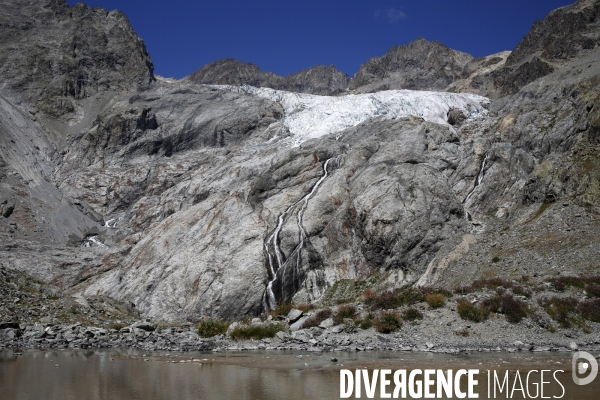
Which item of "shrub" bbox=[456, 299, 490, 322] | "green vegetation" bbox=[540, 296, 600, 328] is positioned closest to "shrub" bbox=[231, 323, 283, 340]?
"shrub" bbox=[456, 299, 490, 322]

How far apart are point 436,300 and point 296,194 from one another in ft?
103

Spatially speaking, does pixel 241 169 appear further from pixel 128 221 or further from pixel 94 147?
pixel 94 147

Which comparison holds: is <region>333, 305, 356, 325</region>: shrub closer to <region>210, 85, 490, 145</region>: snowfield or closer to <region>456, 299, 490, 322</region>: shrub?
<region>456, 299, 490, 322</region>: shrub

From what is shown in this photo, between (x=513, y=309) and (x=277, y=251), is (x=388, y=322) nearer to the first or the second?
(x=513, y=309)

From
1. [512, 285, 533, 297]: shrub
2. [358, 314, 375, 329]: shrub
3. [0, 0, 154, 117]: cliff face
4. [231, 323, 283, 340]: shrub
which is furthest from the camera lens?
[0, 0, 154, 117]: cliff face

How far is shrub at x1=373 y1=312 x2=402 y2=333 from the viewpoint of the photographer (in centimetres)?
2853

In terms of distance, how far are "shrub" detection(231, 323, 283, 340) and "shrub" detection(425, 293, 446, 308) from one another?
9468 mm

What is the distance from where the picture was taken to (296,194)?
59594 millimetres

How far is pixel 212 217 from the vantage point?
5909 centimetres

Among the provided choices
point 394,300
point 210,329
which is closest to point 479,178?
point 394,300

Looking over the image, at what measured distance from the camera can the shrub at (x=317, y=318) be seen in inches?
1219

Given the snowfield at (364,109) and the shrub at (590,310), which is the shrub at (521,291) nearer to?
the shrub at (590,310)

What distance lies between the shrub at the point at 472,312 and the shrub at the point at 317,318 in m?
8.10

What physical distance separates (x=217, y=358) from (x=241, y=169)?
52430 millimetres
